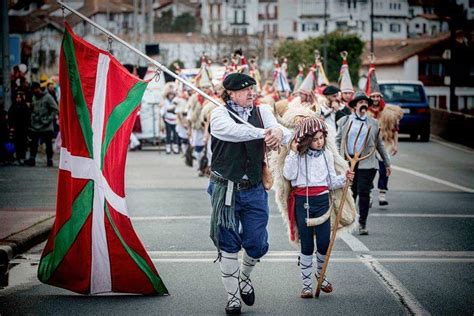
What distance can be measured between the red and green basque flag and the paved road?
0.20 m

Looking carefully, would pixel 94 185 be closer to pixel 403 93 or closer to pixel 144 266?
pixel 144 266

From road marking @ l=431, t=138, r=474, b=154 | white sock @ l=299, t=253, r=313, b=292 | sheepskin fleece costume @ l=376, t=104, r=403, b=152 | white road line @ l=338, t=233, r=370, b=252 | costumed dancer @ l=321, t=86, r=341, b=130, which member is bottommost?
road marking @ l=431, t=138, r=474, b=154

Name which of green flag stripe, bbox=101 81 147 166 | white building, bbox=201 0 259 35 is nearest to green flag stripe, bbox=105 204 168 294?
green flag stripe, bbox=101 81 147 166

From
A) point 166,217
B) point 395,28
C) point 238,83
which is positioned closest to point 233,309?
point 238,83

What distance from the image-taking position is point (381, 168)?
16594mm

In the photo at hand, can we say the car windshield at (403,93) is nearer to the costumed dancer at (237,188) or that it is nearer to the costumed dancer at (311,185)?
the costumed dancer at (311,185)

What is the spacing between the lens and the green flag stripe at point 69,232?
346 inches

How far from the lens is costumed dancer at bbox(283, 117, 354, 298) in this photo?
903cm

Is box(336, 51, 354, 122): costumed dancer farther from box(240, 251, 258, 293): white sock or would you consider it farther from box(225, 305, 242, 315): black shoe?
box(225, 305, 242, 315): black shoe

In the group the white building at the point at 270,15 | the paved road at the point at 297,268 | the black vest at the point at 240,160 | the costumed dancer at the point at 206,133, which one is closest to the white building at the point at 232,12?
the white building at the point at 270,15

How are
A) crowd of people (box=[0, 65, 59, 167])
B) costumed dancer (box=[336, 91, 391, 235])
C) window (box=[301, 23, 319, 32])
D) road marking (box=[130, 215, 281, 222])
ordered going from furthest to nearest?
window (box=[301, 23, 319, 32])
crowd of people (box=[0, 65, 59, 167])
road marking (box=[130, 215, 281, 222])
costumed dancer (box=[336, 91, 391, 235])

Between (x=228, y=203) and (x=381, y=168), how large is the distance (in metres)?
8.60

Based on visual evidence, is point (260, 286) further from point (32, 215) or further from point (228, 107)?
point (32, 215)

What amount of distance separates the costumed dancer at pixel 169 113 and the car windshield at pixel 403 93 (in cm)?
834
